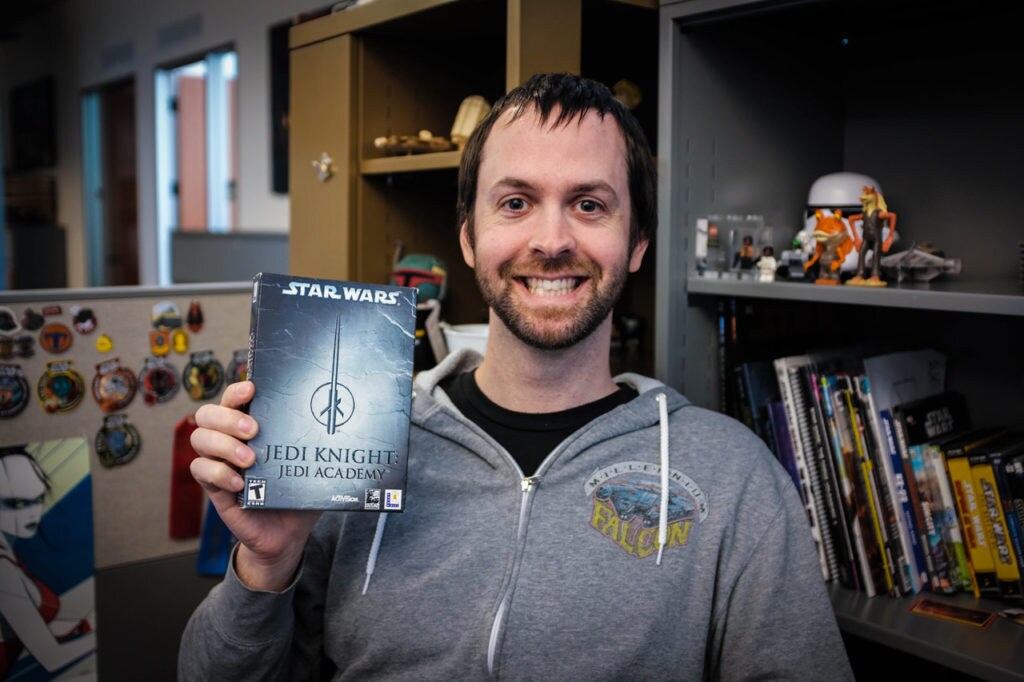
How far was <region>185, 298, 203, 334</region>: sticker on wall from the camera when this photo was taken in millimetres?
1377

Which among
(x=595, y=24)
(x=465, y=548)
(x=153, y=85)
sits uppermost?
(x=153, y=85)

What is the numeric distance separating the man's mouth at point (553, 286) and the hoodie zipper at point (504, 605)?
0.78 ft

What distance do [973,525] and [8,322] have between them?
4.41ft

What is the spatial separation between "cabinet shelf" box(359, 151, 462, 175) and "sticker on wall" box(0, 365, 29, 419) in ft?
2.17

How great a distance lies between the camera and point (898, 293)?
1.02 m

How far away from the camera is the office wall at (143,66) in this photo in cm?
546

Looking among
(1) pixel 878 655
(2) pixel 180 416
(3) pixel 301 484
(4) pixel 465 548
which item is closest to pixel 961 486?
(1) pixel 878 655

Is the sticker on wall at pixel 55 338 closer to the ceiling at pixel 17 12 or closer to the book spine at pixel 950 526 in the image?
the book spine at pixel 950 526

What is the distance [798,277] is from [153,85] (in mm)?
6906

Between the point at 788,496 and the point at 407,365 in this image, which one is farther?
the point at 788,496

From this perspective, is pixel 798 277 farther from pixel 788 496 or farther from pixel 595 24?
pixel 595 24

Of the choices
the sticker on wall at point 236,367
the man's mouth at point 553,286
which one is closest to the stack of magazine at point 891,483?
the man's mouth at point 553,286

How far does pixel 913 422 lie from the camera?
118 cm

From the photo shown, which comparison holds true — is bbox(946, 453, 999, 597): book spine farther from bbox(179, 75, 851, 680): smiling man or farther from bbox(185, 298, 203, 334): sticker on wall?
bbox(185, 298, 203, 334): sticker on wall
